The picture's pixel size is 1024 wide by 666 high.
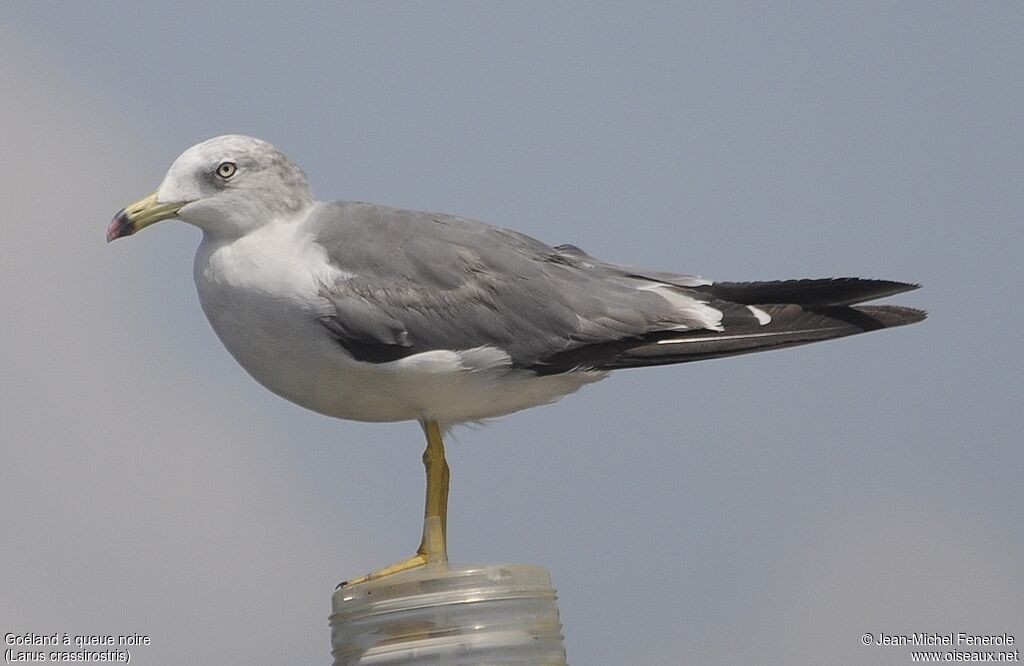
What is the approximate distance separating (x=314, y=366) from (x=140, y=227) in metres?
0.97

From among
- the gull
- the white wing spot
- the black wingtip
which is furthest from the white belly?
the black wingtip

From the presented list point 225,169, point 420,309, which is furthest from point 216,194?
point 420,309

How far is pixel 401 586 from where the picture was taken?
439 centimetres

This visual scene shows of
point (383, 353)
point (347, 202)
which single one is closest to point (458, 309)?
point (383, 353)

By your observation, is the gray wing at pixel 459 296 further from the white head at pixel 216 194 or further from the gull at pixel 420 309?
the white head at pixel 216 194

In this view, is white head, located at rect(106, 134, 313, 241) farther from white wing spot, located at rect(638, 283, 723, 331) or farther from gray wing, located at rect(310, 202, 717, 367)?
white wing spot, located at rect(638, 283, 723, 331)

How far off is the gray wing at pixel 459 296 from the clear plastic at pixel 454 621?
37.8 inches

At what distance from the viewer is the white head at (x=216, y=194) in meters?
5.12

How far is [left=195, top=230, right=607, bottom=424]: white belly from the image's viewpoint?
15.9 feet

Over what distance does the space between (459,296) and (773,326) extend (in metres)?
1.32

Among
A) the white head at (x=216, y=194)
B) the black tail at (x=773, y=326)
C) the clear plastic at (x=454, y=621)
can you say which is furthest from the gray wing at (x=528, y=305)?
the clear plastic at (x=454, y=621)

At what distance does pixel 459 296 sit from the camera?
512 centimetres

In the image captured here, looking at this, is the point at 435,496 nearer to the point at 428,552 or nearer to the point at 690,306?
the point at 428,552

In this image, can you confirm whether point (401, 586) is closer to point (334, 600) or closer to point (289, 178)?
point (334, 600)
